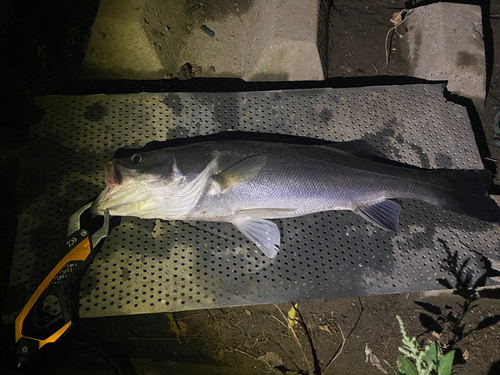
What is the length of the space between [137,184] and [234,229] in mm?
1038

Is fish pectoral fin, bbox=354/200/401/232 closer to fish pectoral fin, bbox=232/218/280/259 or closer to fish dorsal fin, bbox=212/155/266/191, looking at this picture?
fish pectoral fin, bbox=232/218/280/259

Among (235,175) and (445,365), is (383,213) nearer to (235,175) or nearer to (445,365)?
(445,365)

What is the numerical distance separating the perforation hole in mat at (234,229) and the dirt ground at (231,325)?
0.74 meters

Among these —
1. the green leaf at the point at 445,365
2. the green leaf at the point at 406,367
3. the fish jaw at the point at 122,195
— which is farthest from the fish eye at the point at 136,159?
the green leaf at the point at 445,365

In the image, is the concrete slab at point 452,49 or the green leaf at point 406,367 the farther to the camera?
the concrete slab at point 452,49

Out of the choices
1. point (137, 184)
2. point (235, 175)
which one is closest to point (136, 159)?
point (137, 184)

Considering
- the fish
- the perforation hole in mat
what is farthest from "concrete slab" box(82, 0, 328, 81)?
the fish

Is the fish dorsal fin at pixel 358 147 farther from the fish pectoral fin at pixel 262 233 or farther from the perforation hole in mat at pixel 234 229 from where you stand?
the fish pectoral fin at pixel 262 233

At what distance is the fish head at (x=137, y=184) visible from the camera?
105 inches

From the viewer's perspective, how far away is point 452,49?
426 cm

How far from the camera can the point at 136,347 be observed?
10.7ft

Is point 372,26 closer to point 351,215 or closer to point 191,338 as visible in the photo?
point 351,215

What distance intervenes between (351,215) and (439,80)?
2622mm

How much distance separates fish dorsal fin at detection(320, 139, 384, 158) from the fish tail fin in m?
0.64
